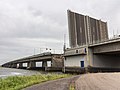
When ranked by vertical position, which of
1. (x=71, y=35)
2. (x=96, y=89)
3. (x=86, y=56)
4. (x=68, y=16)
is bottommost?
(x=96, y=89)

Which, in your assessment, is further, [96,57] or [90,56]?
[96,57]

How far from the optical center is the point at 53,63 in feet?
273

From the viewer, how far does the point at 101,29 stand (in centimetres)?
7500

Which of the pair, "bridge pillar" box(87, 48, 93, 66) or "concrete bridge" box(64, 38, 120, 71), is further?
"bridge pillar" box(87, 48, 93, 66)

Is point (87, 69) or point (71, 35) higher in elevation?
point (71, 35)

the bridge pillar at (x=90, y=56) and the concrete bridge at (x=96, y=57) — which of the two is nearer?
the concrete bridge at (x=96, y=57)

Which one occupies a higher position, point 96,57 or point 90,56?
point 90,56

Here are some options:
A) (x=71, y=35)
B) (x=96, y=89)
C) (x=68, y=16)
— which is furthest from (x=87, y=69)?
(x=96, y=89)

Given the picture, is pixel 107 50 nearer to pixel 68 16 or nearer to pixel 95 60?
pixel 95 60

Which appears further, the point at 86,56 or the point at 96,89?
the point at 86,56

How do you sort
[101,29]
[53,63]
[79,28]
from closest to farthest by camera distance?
[79,28] < [101,29] < [53,63]

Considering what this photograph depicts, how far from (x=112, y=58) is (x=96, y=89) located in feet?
153

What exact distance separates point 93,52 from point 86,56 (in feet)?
6.39

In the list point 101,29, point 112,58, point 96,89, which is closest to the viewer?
point 96,89
